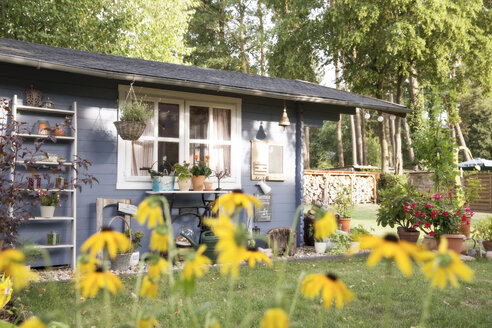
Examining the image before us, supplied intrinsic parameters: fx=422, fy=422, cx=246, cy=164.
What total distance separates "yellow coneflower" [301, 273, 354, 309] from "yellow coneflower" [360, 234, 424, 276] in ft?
0.32

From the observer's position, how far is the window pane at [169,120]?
19.8 ft

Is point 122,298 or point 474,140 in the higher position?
point 474,140

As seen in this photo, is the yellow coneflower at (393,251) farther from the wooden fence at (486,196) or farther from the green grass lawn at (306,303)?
the wooden fence at (486,196)

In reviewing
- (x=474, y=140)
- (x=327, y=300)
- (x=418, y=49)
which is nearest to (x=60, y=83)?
(x=327, y=300)

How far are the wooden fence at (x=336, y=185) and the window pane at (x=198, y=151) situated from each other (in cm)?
876

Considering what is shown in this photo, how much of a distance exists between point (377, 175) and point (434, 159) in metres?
9.17

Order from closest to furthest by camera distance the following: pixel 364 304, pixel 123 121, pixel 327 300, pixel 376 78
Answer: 1. pixel 327 300
2. pixel 364 304
3. pixel 123 121
4. pixel 376 78

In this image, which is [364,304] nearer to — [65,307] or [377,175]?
[65,307]

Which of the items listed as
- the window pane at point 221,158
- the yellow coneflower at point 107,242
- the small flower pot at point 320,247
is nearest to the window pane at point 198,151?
the window pane at point 221,158

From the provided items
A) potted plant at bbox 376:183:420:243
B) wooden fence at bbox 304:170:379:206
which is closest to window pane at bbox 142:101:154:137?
potted plant at bbox 376:183:420:243

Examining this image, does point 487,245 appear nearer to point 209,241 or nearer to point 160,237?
point 209,241

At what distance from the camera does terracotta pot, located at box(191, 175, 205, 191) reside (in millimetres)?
5900

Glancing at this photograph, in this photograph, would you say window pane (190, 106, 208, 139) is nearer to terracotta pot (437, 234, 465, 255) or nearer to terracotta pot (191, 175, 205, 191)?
terracotta pot (191, 175, 205, 191)

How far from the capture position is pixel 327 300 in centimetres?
85
